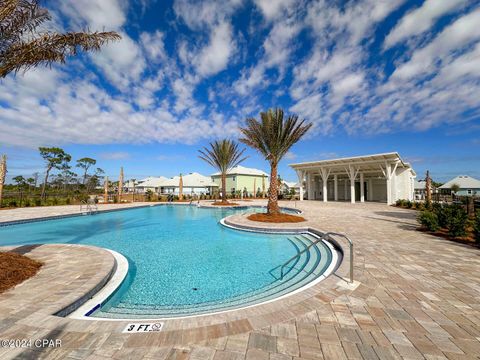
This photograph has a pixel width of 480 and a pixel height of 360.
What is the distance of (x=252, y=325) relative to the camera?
2797 millimetres

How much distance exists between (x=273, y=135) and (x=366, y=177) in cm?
2200

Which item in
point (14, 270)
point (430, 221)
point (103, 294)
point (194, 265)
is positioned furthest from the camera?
point (430, 221)

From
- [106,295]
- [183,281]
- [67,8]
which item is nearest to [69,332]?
[106,295]

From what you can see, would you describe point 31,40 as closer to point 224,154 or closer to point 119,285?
point 119,285

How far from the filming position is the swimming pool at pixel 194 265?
13.8 ft

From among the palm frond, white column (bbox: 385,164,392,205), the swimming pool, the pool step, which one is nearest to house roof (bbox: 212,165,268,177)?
white column (bbox: 385,164,392,205)

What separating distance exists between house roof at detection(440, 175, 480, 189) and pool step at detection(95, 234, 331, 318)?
4374cm

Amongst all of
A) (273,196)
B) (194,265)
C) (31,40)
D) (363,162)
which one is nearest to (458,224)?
(273,196)

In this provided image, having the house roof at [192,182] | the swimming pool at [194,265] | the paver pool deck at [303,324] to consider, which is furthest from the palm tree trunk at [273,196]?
the house roof at [192,182]

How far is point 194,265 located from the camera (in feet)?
20.7

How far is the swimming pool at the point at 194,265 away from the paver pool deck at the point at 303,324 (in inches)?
34.5

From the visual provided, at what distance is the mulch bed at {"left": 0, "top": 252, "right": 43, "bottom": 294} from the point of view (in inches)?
156

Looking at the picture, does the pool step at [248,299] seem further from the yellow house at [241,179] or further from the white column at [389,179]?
the yellow house at [241,179]

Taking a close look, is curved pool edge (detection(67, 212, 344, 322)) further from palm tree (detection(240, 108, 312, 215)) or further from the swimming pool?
palm tree (detection(240, 108, 312, 215))
